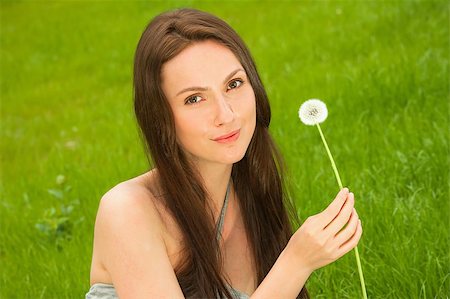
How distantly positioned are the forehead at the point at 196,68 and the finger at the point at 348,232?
50cm

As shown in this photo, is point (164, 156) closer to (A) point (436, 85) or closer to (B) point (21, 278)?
(B) point (21, 278)

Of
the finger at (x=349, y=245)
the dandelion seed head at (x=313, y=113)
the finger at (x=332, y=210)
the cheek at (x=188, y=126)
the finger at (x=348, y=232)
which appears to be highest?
the cheek at (x=188, y=126)

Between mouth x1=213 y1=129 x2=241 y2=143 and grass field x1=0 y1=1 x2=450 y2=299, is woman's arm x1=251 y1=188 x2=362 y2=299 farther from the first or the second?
grass field x1=0 y1=1 x2=450 y2=299

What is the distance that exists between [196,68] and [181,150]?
252mm

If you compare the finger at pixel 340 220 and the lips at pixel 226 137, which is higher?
the lips at pixel 226 137

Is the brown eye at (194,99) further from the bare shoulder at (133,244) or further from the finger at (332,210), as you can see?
the finger at (332,210)

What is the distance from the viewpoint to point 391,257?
2525 millimetres

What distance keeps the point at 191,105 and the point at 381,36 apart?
3554 mm

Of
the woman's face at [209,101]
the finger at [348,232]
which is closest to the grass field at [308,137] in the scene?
the woman's face at [209,101]

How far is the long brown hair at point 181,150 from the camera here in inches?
77.5

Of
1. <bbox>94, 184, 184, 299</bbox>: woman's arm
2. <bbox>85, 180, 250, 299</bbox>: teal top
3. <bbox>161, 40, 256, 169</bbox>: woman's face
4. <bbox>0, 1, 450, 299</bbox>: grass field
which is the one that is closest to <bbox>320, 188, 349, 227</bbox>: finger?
<bbox>161, 40, 256, 169</bbox>: woman's face

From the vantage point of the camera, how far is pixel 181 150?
81.0 inches

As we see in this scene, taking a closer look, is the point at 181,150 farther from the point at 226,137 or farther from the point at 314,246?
the point at 314,246

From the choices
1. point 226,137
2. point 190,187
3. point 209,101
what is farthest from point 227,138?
point 190,187
